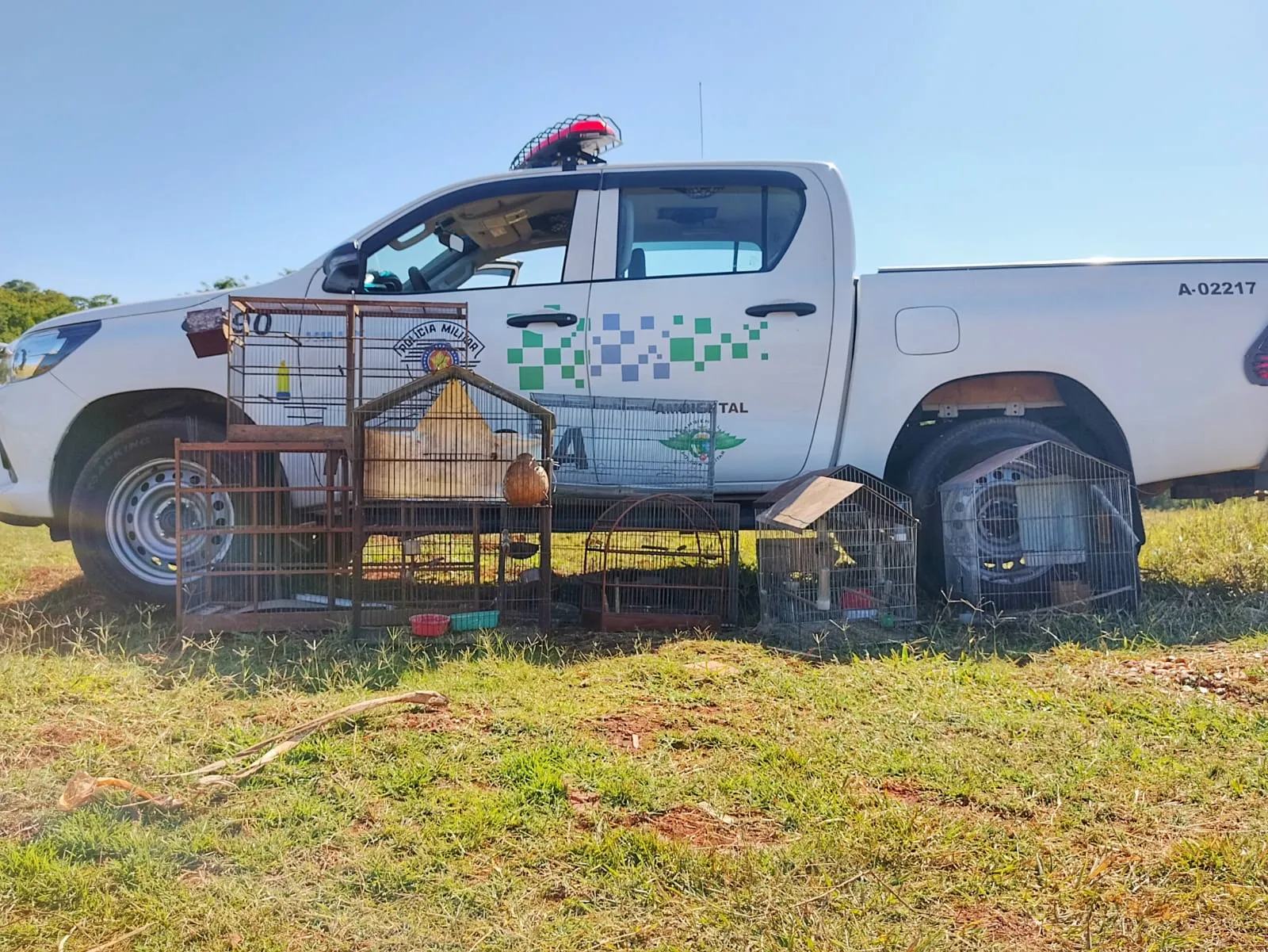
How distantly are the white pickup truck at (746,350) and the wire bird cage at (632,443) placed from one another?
4.6 inches

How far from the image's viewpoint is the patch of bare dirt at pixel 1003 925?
1.70 m

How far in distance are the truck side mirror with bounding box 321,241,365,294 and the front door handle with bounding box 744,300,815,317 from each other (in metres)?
2.12

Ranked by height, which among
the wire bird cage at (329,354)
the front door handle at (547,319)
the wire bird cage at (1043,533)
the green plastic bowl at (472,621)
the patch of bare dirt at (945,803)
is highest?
the front door handle at (547,319)

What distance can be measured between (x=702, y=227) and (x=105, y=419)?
136 inches

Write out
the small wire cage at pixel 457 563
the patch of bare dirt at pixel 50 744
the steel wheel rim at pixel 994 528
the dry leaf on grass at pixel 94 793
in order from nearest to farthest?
the dry leaf on grass at pixel 94 793, the patch of bare dirt at pixel 50 744, the small wire cage at pixel 457 563, the steel wheel rim at pixel 994 528

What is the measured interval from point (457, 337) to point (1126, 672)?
11.5ft

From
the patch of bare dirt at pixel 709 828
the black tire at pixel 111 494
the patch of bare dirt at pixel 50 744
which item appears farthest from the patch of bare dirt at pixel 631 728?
the black tire at pixel 111 494

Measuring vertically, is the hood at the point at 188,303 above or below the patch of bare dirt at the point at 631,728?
above

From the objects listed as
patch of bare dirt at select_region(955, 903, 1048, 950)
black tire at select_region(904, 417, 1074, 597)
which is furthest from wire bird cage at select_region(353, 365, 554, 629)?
patch of bare dirt at select_region(955, 903, 1048, 950)

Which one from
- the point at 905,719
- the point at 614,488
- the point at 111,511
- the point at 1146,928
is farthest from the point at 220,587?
the point at 1146,928

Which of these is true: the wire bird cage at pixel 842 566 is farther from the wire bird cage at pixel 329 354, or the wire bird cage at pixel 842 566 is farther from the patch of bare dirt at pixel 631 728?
the wire bird cage at pixel 329 354

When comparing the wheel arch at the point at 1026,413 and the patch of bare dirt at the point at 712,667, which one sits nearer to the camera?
the patch of bare dirt at the point at 712,667

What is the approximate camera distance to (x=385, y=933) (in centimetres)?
171

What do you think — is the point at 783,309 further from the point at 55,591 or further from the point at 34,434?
the point at 55,591
